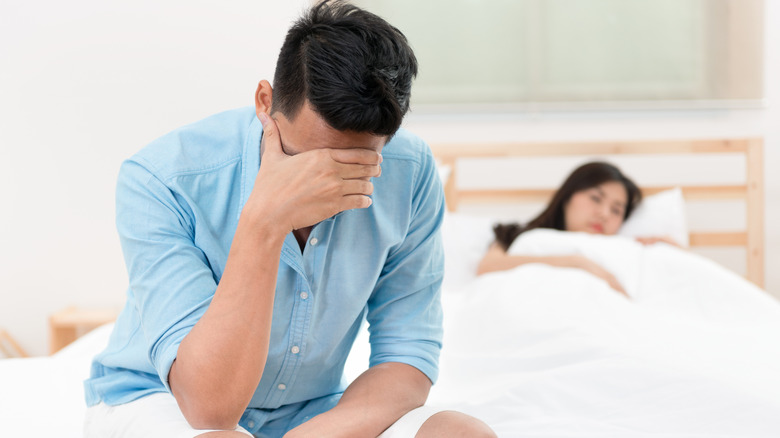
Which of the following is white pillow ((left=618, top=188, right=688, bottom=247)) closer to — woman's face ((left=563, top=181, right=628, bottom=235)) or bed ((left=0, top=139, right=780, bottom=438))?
woman's face ((left=563, top=181, right=628, bottom=235))

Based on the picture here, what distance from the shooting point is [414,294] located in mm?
980

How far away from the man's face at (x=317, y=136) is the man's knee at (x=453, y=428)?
1.04ft

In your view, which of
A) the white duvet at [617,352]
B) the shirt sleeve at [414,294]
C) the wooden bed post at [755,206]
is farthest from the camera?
the wooden bed post at [755,206]

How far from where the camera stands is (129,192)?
848mm

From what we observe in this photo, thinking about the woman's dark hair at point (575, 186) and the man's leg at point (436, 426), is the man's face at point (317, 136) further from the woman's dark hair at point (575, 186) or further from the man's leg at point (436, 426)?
the woman's dark hair at point (575, 186)

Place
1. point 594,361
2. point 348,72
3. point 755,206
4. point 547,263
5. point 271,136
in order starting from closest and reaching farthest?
point 348,72 < point 271,136 < point 594,361 < point 547,263 < point 755,206

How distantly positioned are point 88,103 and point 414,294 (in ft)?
5.50

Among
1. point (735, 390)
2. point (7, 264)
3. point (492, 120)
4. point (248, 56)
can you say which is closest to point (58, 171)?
point (7, 264)

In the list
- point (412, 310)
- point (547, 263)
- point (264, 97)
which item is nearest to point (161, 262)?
point (264, 97)

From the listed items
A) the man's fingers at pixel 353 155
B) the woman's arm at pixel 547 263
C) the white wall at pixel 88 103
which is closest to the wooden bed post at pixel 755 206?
the woman's arm at pixel 547 263

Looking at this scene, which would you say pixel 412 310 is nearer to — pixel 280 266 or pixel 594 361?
pixel 280 266

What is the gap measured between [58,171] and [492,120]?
161 cm

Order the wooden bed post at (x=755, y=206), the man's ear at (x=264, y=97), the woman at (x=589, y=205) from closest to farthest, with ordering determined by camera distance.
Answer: the man's ear at (x=264, y=97) < the woman at (x=589, y=205) < the wooden bed post at (x=755, y=206)

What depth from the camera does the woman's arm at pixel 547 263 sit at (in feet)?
6.35
